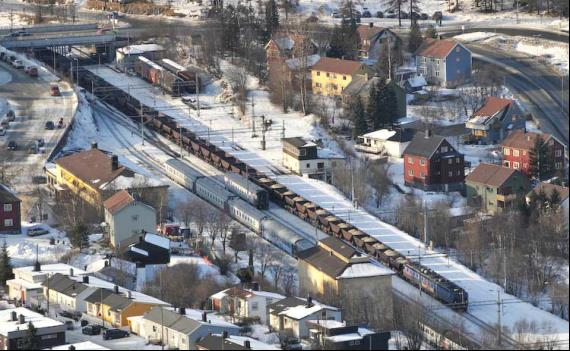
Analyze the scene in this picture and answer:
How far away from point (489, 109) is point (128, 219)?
42.6 feet

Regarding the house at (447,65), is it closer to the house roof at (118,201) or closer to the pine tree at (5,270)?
the house roof at (118,201)

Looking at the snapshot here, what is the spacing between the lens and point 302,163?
5278 cm

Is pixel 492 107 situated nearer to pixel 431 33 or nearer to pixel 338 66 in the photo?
pixel 338 66

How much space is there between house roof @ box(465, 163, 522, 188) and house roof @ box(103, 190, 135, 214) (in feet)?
27.5

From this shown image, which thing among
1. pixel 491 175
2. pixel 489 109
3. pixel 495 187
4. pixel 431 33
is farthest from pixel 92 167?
pixel 431 33

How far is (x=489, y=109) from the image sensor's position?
55969 millimetres

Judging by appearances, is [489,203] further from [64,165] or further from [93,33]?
[93,33]

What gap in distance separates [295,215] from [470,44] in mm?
17499

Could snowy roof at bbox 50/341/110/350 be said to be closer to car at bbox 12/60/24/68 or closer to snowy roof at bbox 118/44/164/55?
car at bbox 12/60/24/68

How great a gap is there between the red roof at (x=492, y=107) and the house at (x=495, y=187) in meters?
5.25

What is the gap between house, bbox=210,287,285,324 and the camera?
4059cm

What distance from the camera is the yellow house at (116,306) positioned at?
40438 mm

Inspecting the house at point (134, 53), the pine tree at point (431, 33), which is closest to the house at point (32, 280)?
the house at point (134, 53)

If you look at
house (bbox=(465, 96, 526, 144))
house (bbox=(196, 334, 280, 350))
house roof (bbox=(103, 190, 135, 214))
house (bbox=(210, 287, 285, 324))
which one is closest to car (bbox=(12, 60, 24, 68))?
house (bbox=(465, 96, 526, 144))
